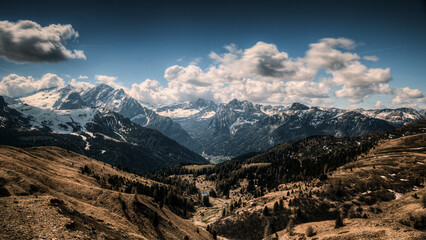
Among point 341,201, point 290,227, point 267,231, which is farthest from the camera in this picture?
point 341,201

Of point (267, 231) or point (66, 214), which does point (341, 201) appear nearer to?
point (267, 231)

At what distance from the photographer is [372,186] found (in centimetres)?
10619

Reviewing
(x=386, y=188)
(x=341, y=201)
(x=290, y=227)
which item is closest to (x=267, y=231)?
(x=290, y=227)

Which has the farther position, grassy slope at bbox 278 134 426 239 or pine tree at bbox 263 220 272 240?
pine tree at bbox 263 220 272 240

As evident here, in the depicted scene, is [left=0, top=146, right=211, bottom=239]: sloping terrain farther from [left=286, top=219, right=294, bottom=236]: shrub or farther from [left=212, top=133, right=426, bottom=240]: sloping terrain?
[left=212, top=133, right=426, bottom=240]: sloping terrain

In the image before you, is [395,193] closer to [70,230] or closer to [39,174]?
→ [70,230]

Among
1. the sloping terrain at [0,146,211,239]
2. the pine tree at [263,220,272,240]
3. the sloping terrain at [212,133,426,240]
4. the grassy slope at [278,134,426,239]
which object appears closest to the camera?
the sloping terrain at [0,146,211,239]

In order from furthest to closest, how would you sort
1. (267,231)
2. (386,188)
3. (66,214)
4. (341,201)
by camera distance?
1. (341,201)
2. (267,231)
3. (386,188)
4. (66,214)

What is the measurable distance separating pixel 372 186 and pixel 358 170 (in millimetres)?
22783

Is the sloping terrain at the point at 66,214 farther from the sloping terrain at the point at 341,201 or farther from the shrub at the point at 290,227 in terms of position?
the sloping terrain at the point at 341,201

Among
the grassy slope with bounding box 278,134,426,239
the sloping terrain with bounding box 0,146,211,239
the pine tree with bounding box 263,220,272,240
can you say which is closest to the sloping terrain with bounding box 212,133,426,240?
the grassy slope with bounding box 278,134,426,239

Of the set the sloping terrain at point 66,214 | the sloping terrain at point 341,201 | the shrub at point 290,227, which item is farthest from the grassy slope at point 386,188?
the sloping terrain at point 66,214

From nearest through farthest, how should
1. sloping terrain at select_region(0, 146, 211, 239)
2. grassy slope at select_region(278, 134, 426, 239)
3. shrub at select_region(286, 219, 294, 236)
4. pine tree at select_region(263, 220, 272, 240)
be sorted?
sloping terrain at select_region(0, 146, 211, 239) → grassy slope at select_region(278, 134, 426, 239) → shrub at select_region(286, 219, 294, 236) → pine tree at select_region(263, 220, 272, 240)

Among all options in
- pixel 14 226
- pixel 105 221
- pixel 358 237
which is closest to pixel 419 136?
pixel 358 237
